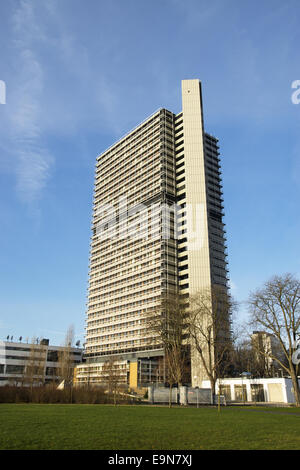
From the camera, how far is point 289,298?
48.4 meters

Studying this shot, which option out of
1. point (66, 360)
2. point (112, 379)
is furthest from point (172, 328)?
point (66, 360)

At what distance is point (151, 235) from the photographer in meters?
112

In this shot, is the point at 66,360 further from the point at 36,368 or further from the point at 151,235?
the point at 151,235

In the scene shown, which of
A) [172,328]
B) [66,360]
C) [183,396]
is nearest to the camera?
[183,396]

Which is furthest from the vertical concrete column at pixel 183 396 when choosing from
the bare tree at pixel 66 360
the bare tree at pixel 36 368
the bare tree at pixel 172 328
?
the bare tree at pixel 36 368

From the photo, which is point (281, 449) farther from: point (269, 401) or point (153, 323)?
point (269, 401)

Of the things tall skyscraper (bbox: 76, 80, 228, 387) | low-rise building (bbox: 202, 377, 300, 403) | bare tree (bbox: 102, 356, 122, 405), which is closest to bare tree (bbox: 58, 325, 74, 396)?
tall skyscraper (bbox: 76, 80, 228, 387)

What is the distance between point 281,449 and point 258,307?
3970cm

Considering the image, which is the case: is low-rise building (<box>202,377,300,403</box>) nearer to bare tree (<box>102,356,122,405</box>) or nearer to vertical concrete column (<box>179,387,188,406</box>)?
vertical concrete column (<box>179,387,188,406</box>)

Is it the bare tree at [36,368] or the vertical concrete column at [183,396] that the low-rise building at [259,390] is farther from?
the bare tree at [36,368]

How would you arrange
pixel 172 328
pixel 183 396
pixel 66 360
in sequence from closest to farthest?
pixel 183 396, pixel 172 328, pixel 66 360

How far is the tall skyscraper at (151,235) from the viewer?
4043 inches
